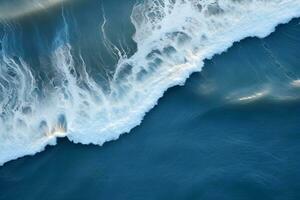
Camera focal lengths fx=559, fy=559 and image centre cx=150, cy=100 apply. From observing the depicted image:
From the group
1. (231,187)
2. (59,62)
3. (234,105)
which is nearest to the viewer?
(231,187)

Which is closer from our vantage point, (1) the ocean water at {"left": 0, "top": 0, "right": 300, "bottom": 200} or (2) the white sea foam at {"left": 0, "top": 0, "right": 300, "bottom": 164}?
(1) the ocean water at {"left": 0, "top": 0, "right": 300, "bottom": 200}

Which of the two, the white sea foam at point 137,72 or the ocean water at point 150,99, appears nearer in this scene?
the ocean water at point 150,99

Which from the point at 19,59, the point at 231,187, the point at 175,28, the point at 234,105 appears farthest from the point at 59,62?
the point at 231,187

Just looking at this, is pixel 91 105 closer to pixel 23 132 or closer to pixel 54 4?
pixel 23 132

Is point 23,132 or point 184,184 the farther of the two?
point 23,132
